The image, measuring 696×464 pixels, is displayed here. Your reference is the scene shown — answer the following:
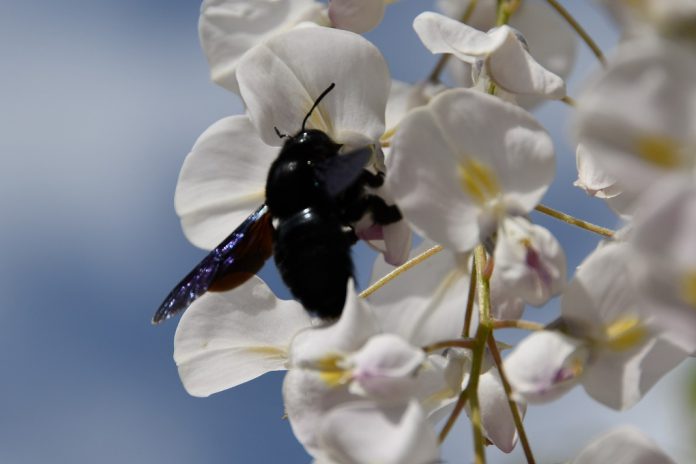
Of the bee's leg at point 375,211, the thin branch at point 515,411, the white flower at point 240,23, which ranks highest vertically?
the white flower at point 240,23

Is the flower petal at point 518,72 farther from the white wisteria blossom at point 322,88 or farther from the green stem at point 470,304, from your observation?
the green stem at point 470,304

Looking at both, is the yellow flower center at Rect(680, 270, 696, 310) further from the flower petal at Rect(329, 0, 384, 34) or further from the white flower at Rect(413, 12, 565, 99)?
the flower petal at Rect(329, 0, 384, 34)

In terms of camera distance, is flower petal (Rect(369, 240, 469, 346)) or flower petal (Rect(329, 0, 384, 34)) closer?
flower petal (Rect(369, 240, 469, 346))

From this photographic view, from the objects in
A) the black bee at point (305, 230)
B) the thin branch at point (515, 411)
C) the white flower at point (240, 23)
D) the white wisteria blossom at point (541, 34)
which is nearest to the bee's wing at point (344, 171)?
the black bee at point (305, 230)

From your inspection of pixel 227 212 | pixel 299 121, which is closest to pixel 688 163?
pixel 299 121

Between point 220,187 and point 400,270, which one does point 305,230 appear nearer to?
point 400,270

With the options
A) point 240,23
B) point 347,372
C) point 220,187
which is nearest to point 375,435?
point 347,372

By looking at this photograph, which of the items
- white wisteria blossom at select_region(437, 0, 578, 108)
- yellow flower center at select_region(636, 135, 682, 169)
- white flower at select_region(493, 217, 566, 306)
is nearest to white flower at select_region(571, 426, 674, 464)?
white flower at select_region(493, 217, 566, 306)
